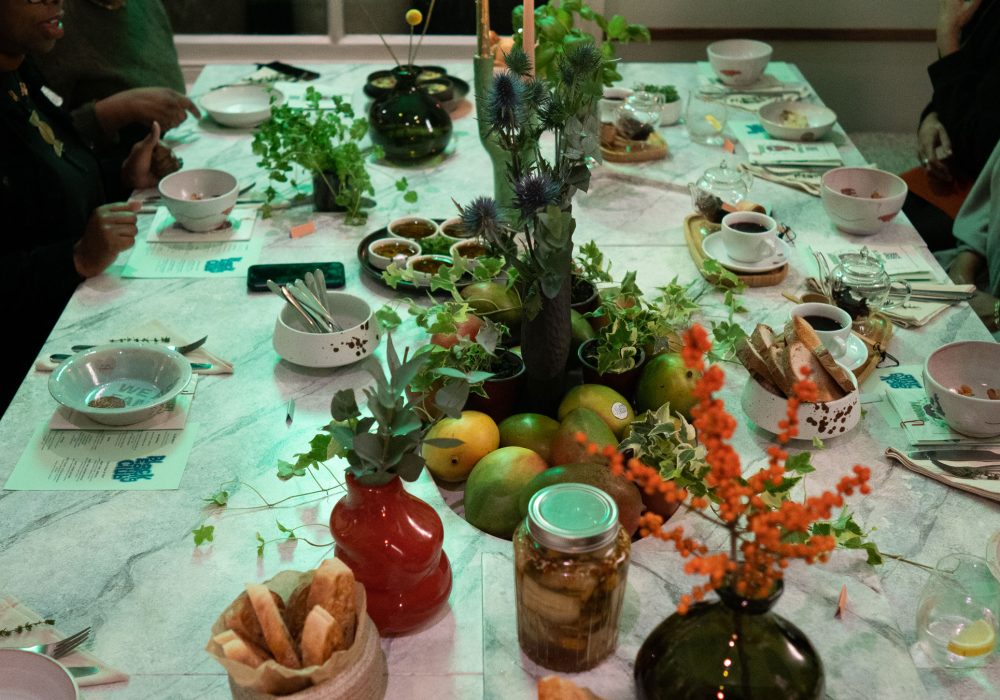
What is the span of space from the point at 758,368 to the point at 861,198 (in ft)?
2.52

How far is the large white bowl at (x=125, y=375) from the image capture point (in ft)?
4.98

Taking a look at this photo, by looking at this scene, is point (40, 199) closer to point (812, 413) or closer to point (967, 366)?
point (812, 413)

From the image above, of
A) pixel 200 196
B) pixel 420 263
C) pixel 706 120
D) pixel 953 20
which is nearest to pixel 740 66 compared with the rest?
pixel 706 120

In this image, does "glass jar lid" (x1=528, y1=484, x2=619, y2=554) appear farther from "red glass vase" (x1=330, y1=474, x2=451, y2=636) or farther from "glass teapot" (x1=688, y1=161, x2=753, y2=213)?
"glass teapot" (x1=688, y1=161, x2=753, y2=213)

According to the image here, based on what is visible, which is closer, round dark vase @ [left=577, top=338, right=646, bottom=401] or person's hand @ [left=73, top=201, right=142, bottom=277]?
round dark vase @ [left=577, top=338, right=646, bottom=401]

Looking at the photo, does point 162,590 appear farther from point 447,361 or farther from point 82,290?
point 82,290

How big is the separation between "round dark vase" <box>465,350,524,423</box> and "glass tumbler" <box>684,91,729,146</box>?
126 centimetres

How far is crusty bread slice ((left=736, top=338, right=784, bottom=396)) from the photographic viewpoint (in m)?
1.45

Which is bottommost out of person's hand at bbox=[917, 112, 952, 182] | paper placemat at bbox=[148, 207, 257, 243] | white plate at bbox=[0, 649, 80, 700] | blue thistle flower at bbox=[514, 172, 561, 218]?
person's hand at bbox=[917, 112, 952, 182]

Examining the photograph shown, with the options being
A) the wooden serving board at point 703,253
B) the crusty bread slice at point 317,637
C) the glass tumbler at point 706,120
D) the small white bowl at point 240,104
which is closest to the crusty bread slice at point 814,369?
the wooden serving board at point 703,253

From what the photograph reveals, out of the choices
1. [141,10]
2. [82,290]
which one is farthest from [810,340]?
[141,10]

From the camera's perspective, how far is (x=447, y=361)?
1.45 m

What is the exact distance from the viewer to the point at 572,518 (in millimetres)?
989

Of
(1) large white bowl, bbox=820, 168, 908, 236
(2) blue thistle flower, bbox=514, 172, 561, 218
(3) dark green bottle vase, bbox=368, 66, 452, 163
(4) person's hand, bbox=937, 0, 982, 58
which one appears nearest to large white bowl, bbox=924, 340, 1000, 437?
(1) large white bowl, bbox=820, 168, 908, 236
